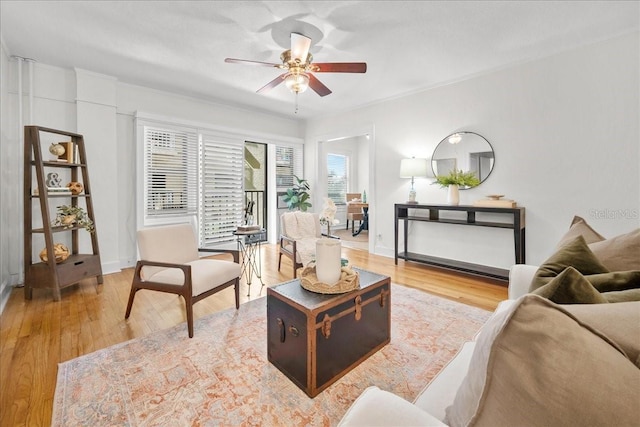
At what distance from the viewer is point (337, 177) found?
8039 mm

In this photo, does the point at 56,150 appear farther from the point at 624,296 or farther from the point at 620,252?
the point at 620,252

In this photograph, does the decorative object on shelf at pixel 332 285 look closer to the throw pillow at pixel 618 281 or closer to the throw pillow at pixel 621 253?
the throw pillow at pixel 618 281

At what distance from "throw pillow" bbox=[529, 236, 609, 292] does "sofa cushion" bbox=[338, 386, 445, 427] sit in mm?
894

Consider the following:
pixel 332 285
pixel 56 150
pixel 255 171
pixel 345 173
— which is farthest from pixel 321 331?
pixel 345 173

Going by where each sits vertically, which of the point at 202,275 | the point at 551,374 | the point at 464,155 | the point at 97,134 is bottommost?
the point at 202,275

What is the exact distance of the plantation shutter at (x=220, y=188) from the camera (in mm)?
4887

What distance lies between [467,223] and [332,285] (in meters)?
2.63

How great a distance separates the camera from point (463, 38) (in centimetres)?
287

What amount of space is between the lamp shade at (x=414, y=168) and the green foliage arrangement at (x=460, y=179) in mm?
315

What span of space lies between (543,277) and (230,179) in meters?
4.82

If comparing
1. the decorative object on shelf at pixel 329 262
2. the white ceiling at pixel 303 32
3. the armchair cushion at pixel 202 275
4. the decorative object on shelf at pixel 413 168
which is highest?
the white ceiling at pixel 303 32

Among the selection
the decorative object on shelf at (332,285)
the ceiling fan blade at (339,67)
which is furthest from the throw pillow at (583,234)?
the ceiling fan blade at (339,67)

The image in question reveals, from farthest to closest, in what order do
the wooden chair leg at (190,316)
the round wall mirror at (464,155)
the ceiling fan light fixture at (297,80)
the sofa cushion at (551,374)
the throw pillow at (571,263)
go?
the round wall mirror at (464,155) < the ceiling fan light fixture at (297,80) < the wooden chair leg at (190,316) < the throw pillow at (571,263) < the sofa cushion at (551,374)

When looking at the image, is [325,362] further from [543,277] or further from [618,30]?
[618,30]
